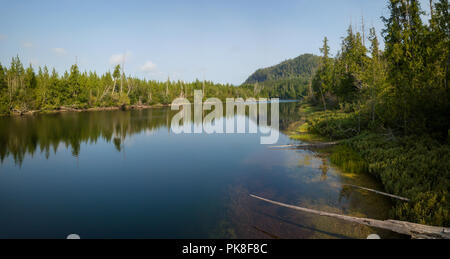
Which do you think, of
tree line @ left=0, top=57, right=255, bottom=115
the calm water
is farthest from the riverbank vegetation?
tree line @ left=0, top=57, right=255, bottom=115

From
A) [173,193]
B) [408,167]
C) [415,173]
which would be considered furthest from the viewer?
[173,193]

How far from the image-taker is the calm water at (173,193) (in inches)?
312

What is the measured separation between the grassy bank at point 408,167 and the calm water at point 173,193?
837 millimetres

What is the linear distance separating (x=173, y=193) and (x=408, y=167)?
34.2 ft

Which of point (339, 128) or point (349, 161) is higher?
point (339, 128)

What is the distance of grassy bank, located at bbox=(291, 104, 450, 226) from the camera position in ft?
24.5

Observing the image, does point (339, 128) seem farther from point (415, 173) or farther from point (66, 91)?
point (66, 91)

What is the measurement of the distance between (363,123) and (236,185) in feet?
53.1

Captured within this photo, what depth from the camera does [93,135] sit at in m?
27.3

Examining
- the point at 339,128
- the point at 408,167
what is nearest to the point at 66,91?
the point at 339,128

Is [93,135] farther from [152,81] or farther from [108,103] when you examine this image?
[152,81]

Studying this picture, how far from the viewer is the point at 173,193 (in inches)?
440

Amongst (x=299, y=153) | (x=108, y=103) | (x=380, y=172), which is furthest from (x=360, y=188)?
(x=108, y=103)

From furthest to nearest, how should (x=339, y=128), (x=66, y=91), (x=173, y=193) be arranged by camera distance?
1. (x=66, y=91)
2. (x=339, y=128)
3. (x=173, y=193)
